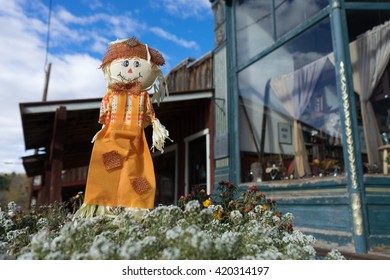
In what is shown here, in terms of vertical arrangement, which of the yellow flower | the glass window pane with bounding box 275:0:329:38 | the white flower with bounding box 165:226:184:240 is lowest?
the white flower with bounding box 165:226:184:240

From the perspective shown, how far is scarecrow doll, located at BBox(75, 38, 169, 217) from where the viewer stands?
9.70ft

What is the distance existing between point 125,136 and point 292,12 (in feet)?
14.1

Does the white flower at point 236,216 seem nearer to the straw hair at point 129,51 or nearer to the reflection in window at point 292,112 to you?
the straw hair at point 129,51

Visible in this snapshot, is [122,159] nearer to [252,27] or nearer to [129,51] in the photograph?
[129,51]

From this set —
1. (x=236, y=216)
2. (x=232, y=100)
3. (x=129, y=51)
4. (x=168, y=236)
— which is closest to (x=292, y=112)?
(x=232, y=100)

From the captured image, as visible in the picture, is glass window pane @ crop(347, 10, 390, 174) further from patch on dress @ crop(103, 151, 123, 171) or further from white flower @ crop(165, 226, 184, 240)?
white flower @ crop(165, 226, 184, 240)

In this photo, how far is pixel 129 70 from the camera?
321 centimetres

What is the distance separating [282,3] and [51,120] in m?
4.97

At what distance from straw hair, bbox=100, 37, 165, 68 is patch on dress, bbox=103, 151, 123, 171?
3.16 feet

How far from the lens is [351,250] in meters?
3.99

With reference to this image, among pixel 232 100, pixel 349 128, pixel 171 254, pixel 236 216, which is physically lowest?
pixel 171 254

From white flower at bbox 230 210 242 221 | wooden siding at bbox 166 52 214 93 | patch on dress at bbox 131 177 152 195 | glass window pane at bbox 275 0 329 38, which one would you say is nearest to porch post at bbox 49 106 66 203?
wooden siding at bbox 166 52 214 93

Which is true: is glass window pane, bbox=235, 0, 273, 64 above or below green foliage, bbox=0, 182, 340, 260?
above

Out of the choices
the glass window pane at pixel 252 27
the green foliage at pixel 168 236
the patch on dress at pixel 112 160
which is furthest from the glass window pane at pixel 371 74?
the patch on dress at pixel 112 160
